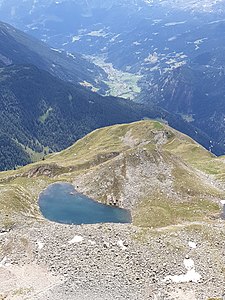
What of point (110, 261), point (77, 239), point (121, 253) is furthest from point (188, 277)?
point (77, 239)

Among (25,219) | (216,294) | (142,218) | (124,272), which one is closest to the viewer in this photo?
(216,294)

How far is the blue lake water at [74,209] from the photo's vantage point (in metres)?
117

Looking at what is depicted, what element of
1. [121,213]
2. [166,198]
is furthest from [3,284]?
[166,198]

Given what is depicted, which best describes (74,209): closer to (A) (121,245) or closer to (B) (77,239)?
(B) (77,239)

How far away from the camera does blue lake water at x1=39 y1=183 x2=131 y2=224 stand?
117 m

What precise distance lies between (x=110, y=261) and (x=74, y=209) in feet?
146

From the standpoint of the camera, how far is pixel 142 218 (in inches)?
4400

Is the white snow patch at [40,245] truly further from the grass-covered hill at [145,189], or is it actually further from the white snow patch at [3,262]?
the grass-covered hill at [145,189]

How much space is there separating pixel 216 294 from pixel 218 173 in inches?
3617

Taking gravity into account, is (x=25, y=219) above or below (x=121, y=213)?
above

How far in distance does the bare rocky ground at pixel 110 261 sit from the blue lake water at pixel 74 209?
1850 centimetres

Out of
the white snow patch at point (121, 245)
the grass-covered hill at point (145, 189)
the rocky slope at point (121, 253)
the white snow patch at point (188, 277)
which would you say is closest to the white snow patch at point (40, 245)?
the rocky slope at point (121, 253)

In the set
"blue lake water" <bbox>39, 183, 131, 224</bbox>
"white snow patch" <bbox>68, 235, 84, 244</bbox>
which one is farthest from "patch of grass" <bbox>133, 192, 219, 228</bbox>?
"white snow patch" <bbox>68, 235, 84, 244</bbox>

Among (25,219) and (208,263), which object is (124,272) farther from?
(25,219)
